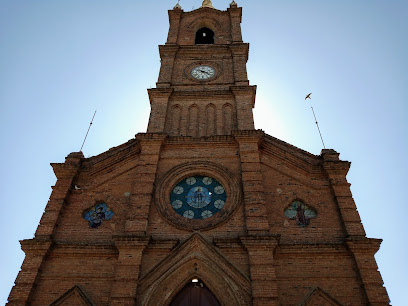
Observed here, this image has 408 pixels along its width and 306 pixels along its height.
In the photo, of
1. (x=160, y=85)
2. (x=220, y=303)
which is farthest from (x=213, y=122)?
(x=220, y=303)

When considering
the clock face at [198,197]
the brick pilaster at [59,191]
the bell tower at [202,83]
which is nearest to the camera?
the brick pilaster at [59,191]

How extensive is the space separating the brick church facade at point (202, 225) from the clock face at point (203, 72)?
2923mm

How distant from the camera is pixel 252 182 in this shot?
15359 millimetres

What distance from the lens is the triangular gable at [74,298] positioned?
40.7 feet

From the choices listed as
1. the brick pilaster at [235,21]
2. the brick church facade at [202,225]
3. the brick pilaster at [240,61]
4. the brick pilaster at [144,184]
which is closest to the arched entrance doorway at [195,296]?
the brick church facade at [202,225]

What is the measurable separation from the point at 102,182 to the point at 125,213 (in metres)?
2.15

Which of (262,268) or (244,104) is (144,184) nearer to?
(262,268)

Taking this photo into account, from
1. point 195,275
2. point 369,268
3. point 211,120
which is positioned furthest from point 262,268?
point 211,120

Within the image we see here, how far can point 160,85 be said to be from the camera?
21.0 metres

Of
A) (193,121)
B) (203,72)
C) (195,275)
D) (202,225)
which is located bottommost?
(195,275)

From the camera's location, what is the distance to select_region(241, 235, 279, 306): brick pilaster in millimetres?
11891

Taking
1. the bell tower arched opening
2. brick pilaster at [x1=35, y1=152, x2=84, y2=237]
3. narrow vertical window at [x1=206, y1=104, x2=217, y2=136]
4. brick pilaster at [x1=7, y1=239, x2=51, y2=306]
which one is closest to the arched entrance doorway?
brick pilaster at [x1=7, y1=239, x2=51, y2=306]

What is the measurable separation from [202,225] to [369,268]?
6067mm

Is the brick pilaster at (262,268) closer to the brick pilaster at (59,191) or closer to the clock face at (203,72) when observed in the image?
the brick pilaster at (59,191)
